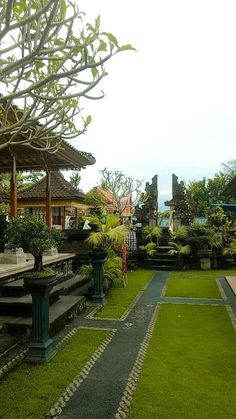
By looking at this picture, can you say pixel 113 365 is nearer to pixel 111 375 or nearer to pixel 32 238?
pixel 111 375

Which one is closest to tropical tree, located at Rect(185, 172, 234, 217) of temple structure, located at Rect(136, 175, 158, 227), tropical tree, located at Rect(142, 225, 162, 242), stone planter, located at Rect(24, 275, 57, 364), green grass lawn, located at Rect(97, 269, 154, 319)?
temple structure, located at Rect(136, 175, 158, 227)

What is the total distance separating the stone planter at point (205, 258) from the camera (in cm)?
1413

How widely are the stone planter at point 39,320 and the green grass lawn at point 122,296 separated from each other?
2377mm

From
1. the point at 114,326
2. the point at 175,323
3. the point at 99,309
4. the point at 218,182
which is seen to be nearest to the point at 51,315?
the point at 114,326

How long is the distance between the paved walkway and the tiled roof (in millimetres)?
10977

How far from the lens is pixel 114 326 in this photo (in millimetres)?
6105

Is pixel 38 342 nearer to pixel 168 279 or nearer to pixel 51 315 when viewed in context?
pixel 51 315

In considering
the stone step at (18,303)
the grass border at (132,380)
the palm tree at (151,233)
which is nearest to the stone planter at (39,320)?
the grass border at (132,380)

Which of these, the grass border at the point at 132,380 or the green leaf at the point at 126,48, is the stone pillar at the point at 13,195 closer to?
the grass border at the point at 132,380

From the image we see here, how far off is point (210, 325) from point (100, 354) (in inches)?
90.7

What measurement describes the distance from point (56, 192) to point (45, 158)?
7.56 metres

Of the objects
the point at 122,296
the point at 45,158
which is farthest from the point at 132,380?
the point at 45,158

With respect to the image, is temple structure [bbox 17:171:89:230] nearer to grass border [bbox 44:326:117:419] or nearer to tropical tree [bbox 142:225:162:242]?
tropical tree [bbox 142:225:162:242]

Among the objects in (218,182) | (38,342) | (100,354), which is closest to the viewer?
(38,342)
